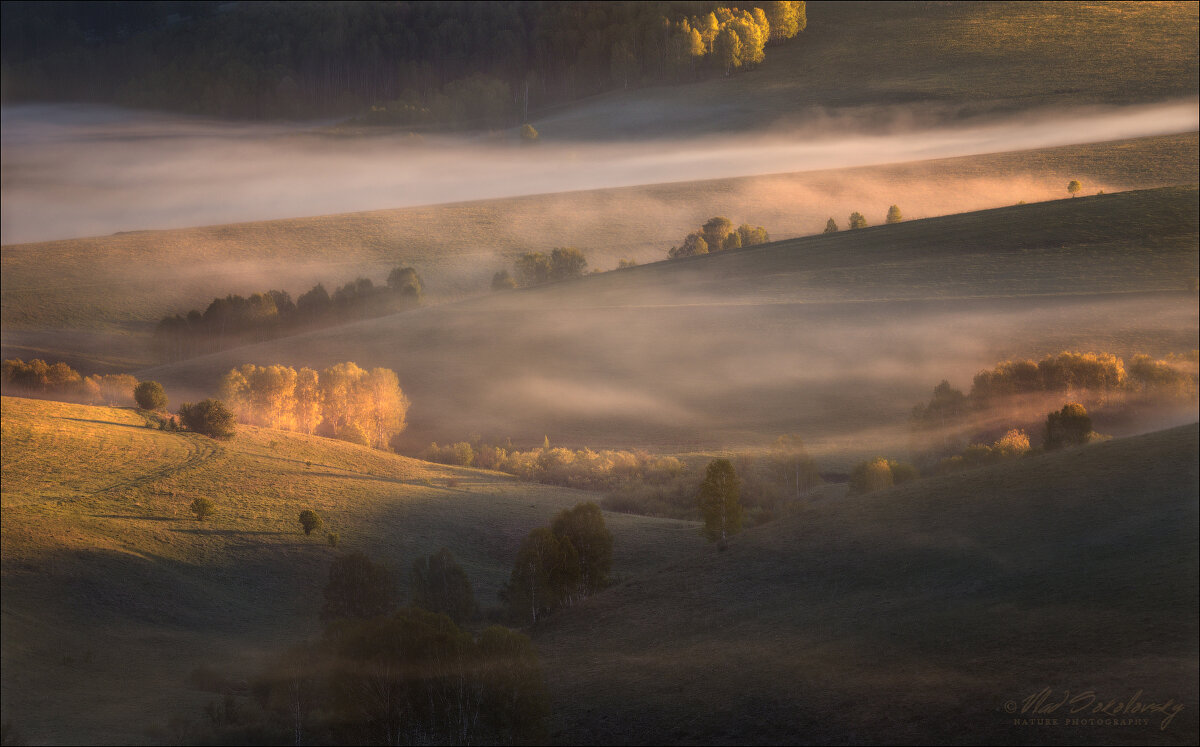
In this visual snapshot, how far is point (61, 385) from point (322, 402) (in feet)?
59.6

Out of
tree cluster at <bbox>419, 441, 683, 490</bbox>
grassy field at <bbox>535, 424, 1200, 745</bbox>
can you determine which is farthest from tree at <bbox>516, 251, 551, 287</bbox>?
grassy field at <bbox>535, 424, 1200, 745</bbox>

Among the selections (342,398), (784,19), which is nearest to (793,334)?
(342,398)

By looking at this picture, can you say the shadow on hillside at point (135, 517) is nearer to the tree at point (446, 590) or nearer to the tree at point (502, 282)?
the tree at point (446, 590)

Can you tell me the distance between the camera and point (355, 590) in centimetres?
3547

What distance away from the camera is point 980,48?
16688 centimetres

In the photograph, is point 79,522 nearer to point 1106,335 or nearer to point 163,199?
point 1106,335

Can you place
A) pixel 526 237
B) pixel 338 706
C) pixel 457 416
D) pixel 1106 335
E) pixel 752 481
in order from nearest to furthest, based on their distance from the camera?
pixel 338 706 < pixel 752 481 < pixel 1106 335 < pixel 457 416 < pixel 526 237

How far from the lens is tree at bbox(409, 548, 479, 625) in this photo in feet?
118

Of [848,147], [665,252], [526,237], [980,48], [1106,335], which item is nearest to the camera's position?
[1106,335]

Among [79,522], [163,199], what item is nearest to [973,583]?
[79,522]

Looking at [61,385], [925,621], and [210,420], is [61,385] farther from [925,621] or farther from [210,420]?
[925,621]

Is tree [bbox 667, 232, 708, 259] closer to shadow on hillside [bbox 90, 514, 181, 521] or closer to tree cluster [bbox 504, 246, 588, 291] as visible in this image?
tree cluster [bbox 504, 246, 588, 291]

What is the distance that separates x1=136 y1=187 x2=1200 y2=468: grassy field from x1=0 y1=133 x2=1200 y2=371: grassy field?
21545 mm

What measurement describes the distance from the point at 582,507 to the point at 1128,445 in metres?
Result: 20.6
